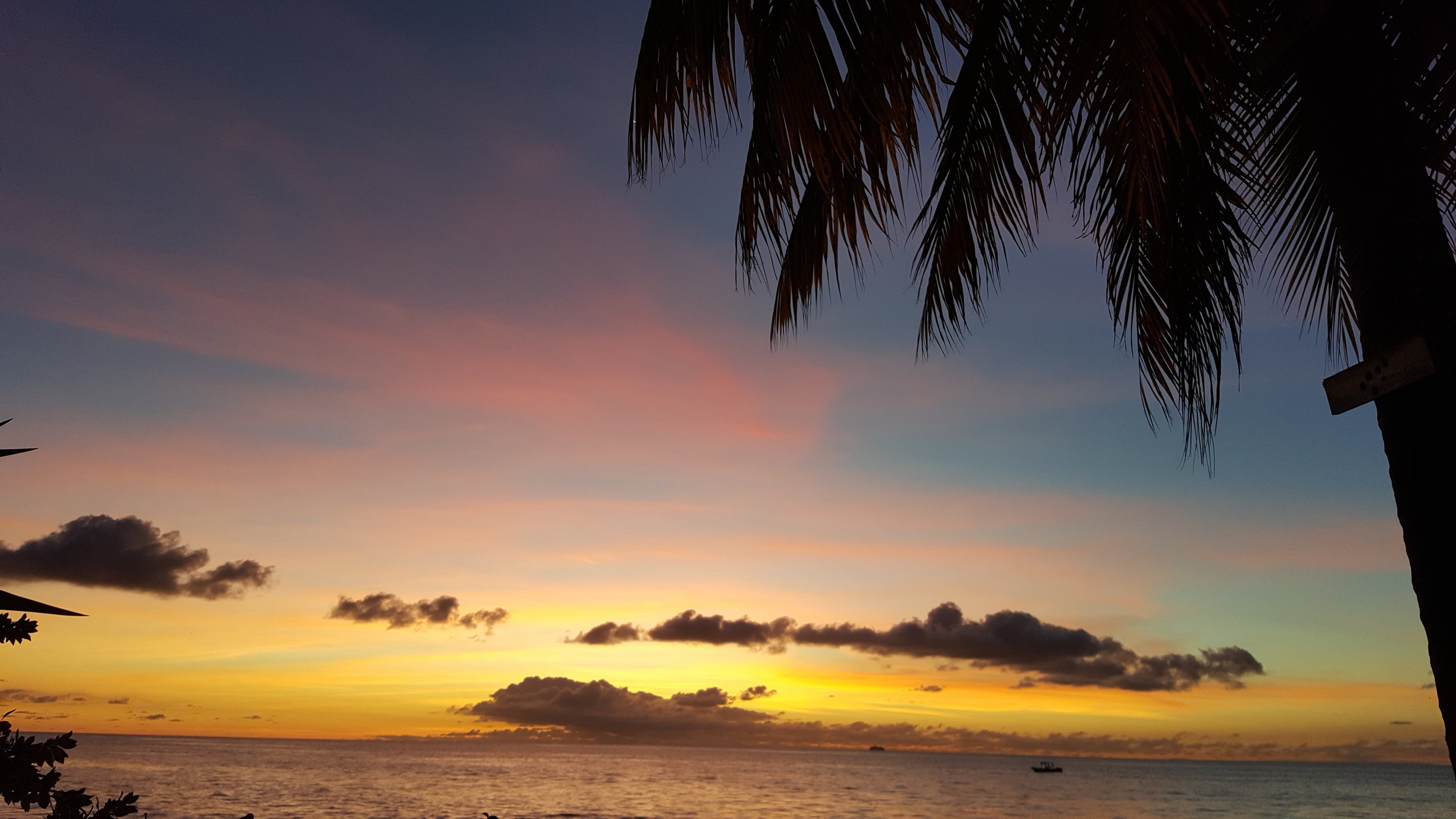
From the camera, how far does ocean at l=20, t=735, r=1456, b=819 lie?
6119cm

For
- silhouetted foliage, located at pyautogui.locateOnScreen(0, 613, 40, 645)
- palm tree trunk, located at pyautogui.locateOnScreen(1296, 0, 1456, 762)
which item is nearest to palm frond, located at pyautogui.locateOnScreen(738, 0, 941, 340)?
palm tree trunk, located at pyautogui.locateOnScreen(1296, 0, 1456, 762)

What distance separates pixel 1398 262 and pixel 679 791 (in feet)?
295

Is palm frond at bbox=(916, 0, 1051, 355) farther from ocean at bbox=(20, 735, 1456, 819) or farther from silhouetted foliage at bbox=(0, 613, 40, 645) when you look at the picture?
ocean at bbox=(20, 735, 1456, 819)

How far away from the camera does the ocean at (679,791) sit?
61.2 metres

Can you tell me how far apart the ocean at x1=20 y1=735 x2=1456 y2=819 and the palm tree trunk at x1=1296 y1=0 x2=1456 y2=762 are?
5436 cm

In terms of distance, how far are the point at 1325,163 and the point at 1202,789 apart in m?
124

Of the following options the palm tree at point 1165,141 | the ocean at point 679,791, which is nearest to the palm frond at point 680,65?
the palm tree at point 1165,141

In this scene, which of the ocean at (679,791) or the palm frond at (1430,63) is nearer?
the palm frond at (1430,63)

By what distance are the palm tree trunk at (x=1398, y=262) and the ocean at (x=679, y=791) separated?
54359 millimetres

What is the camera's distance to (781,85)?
134 inches

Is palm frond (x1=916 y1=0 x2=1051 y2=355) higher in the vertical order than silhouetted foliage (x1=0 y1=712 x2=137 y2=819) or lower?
higher

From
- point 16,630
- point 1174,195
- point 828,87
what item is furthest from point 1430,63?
point 16,630

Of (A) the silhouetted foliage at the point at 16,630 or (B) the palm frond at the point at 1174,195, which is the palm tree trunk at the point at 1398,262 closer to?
(B) the palm frond at the point at 1174,195

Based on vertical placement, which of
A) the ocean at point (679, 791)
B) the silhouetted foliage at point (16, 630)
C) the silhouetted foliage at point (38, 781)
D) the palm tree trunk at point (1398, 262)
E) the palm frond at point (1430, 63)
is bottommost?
the ocean at point (679, 791)
